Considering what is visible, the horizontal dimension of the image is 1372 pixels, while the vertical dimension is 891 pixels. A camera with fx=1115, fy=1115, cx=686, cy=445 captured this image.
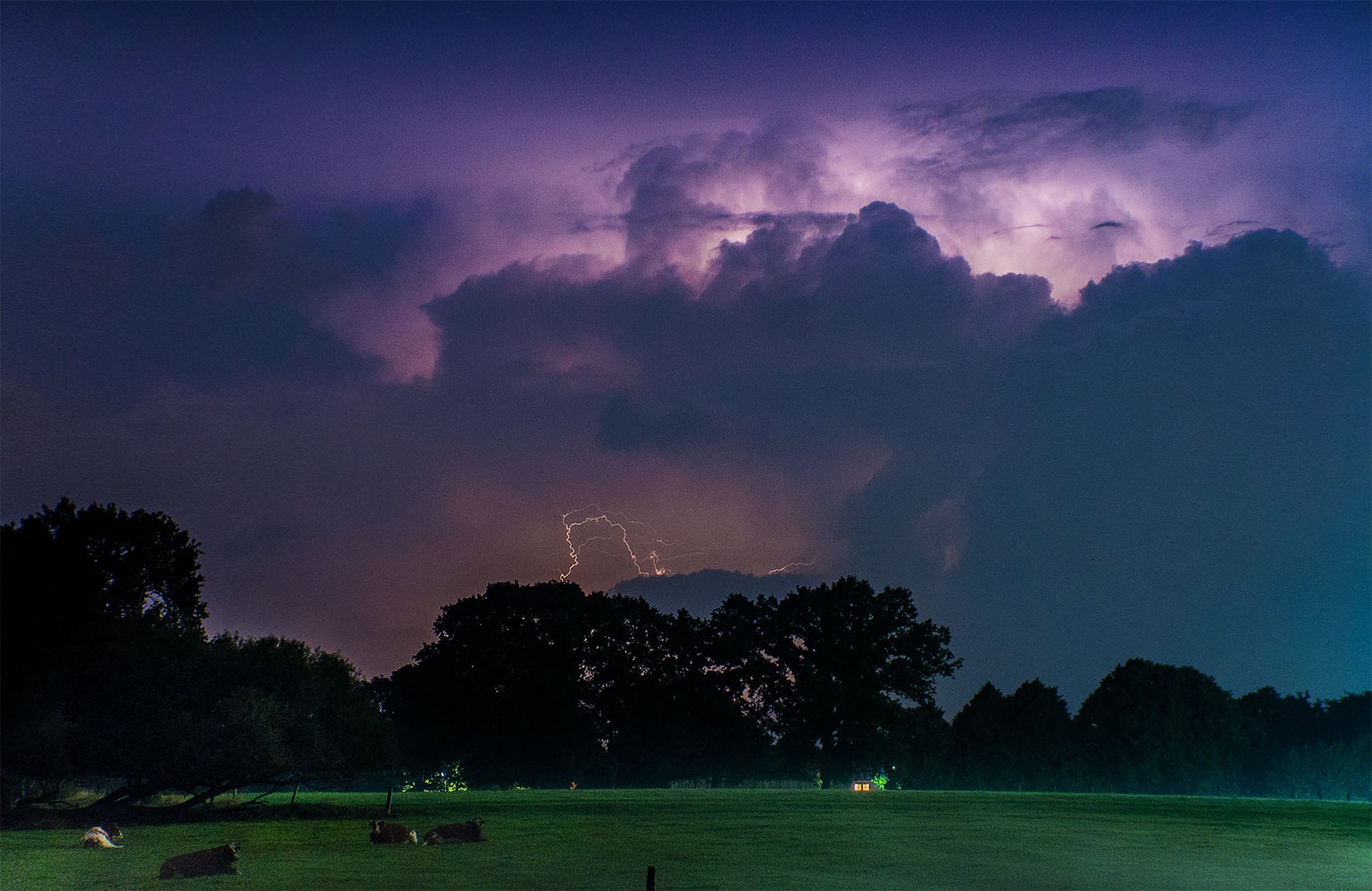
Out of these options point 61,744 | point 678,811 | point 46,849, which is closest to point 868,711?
point 678,811

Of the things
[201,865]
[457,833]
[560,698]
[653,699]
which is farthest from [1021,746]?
[201,865]

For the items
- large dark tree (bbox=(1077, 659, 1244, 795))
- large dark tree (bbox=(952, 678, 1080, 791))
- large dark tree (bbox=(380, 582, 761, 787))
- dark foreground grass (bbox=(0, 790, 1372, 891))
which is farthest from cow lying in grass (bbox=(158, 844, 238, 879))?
large dark tree (bbox=(1077, 659, 1244, 795))

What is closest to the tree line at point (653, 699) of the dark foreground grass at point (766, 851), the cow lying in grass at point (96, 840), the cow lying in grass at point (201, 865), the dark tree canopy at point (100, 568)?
the dark tree canopy at point (100, 568)

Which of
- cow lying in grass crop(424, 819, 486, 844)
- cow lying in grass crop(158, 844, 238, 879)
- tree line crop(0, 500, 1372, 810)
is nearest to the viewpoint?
cow lying in grass crop(158, 844, 238, 879)

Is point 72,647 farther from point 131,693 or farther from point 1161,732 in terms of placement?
point 1161,732

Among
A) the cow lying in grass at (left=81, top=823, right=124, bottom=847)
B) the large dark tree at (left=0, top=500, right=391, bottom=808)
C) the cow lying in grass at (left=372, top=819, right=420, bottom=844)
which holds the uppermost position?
the large dark tree at (left=0, top=500, right=391, bottom=808)

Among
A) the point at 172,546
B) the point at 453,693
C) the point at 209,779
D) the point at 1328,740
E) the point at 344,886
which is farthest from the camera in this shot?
the point at 1328,740

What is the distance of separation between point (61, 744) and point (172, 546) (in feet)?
65.7

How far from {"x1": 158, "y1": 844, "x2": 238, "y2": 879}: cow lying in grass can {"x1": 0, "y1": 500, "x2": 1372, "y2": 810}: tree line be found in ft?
113

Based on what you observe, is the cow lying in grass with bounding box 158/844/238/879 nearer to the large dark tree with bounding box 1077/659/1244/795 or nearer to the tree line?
the tree line

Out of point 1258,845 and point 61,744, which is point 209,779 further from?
point 1258,845

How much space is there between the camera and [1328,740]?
132 metres

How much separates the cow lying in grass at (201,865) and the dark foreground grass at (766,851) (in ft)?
2.46

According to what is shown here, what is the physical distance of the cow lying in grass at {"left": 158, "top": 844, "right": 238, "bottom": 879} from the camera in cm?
2742
